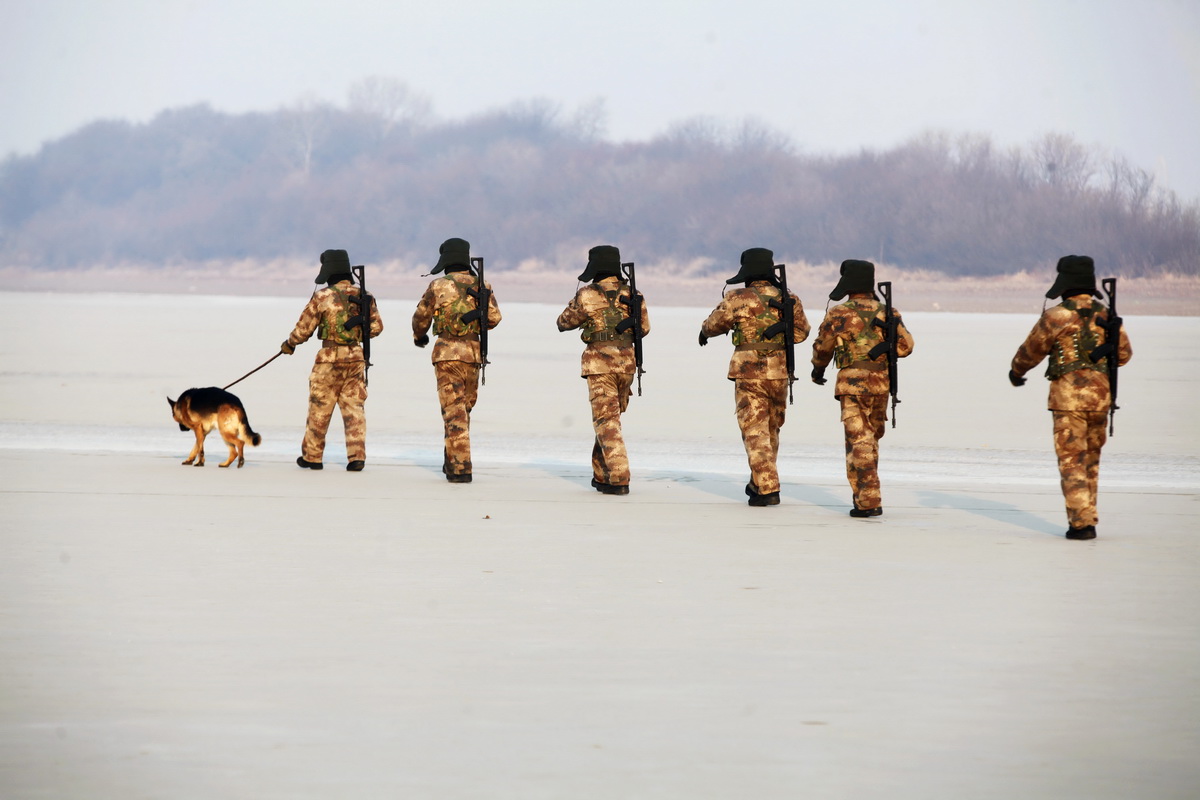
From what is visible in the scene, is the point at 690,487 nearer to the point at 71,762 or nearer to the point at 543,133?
the point at 71,762

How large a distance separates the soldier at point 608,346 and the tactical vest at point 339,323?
2.08m

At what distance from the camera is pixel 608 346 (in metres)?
12.1

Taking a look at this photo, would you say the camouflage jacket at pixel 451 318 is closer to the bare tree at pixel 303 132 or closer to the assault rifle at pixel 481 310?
the assault rifle at pixel 481 310

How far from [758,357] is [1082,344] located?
2.33 m

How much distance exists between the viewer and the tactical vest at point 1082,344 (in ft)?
32.4

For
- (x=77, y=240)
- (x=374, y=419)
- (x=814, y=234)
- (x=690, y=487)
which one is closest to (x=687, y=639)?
(x=690, y=487)

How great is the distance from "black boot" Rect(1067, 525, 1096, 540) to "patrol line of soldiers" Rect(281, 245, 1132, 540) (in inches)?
0.5

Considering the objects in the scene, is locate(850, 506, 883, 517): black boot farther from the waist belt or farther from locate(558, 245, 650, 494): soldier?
the waist belt

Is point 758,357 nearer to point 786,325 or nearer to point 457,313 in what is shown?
point 786,325

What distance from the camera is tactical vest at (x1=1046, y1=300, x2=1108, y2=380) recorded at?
388 inches

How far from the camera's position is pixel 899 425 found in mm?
19156

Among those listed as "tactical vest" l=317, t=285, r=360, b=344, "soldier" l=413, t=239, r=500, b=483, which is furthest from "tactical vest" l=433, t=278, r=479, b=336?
"tactical vest" l=317, t=285, r=360, b=344

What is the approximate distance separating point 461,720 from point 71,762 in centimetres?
130

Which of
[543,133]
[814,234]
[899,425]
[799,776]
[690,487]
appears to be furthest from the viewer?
[543,133]
